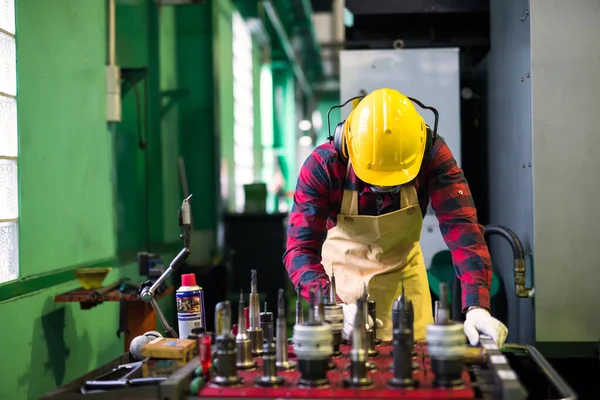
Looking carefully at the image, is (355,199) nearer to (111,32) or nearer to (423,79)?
(423,79)

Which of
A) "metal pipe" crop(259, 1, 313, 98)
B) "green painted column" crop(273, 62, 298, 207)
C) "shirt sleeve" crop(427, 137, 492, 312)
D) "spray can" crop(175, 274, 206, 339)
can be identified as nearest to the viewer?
"spray can" crop(175, 274, 206, 339)

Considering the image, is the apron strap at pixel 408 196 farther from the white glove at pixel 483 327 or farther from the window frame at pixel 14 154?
the window frame at pixel 14 154

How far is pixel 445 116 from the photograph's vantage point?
374cm

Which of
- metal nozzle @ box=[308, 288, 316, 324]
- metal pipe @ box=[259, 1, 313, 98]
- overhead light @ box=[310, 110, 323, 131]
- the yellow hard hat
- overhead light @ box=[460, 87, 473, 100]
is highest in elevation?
metal pipe @ box=[259, 1, 313, 98]

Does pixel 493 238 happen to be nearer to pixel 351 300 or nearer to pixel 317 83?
pixel 351 300

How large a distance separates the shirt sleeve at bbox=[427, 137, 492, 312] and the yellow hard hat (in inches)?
6.3

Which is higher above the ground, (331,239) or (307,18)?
(307,18)

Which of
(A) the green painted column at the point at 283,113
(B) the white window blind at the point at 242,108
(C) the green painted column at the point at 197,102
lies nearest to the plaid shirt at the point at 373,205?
(C) the green painted column at the point at 197,102

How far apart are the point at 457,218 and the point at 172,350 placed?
983mm

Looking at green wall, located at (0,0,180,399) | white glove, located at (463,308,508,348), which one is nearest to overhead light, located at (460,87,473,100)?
green wall, located at (0,0,180,399)

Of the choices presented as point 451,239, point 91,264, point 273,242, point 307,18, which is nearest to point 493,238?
point 451,239

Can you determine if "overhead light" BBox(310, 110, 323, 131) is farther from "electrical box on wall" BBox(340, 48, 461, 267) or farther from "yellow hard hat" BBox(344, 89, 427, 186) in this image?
"yellow hard hat" BBox(344, 89, 427, 186)

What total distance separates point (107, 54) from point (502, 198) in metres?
2.07

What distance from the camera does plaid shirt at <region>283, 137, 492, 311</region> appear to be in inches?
89.1
